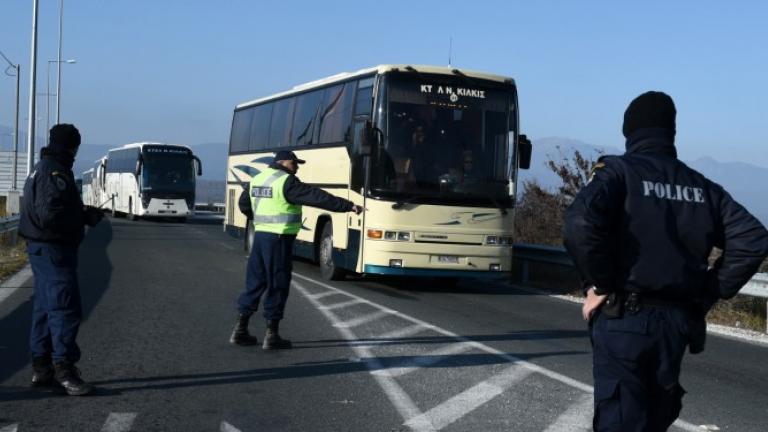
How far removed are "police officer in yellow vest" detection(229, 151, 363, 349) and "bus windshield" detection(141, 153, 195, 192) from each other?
31.6 m

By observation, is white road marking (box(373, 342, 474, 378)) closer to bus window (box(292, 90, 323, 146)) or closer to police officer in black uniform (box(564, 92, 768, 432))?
police officer in black uniform (box(564, 92, 768, 432))

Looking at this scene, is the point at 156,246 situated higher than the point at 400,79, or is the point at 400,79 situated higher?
the point at 400,79

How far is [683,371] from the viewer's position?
8945mm

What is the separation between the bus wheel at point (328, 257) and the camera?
659 inches

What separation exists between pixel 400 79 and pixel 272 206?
6542 millimetres

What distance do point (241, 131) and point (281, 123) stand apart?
4161 mm

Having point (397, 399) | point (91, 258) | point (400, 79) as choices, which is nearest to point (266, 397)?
point (397, 399)

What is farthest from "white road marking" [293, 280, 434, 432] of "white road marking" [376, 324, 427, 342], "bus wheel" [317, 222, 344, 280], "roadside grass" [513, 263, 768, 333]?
"bus wheel" [317, 222, 344, 280]

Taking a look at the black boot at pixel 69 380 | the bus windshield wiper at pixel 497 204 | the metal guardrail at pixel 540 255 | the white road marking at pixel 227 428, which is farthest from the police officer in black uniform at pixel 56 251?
the metal guardrail at pixel 540 255

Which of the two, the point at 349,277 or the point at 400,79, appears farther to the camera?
the point at 349,277

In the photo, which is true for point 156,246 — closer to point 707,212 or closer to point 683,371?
point 683,371

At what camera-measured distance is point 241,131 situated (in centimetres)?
2458

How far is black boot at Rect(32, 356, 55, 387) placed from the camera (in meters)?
7.23

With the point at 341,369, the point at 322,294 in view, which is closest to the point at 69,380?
the point at 341,369
